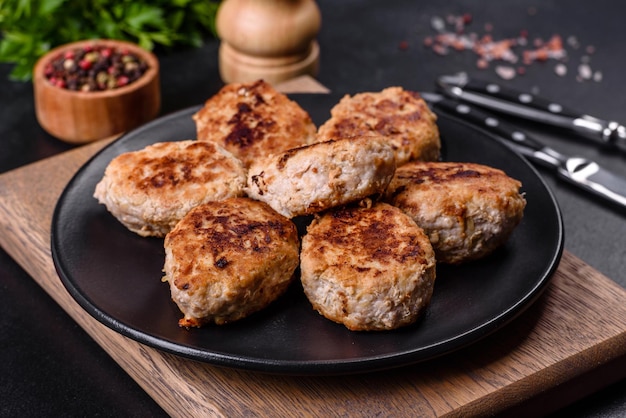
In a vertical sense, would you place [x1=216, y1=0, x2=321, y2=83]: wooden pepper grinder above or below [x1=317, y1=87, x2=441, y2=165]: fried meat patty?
below

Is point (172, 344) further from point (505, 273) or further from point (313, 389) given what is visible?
point (505, 273)

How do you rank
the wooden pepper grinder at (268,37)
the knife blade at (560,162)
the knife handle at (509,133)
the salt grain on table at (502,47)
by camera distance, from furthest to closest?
the salt grain on table at (502,47) < the wooden pepper grinder at (268,37) < the knife handle at (509,133) < the knife blade at (560,162)

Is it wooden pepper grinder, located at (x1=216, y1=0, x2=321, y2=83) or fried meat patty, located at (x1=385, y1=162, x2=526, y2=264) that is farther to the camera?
wooden pepper grinder, located at (x1=216, y1=0, x2=321, y2=83)

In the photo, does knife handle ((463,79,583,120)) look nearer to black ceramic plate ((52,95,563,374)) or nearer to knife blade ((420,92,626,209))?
knife blade ((420,92,626,209))

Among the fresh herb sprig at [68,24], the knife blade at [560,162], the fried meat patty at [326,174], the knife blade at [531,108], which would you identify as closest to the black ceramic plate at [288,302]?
the fried meat patty at [326,174]

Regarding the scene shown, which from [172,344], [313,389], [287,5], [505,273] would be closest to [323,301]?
[313,389]

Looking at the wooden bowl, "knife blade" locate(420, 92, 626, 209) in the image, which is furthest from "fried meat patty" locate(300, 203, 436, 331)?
the wooden bowl

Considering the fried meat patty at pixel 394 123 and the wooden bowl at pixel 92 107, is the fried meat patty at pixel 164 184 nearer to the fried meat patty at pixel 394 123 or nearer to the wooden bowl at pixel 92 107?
the fried meat patty at pixel 394 123
